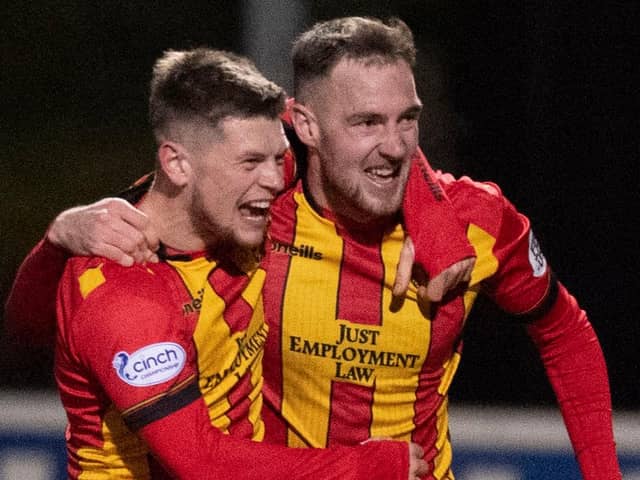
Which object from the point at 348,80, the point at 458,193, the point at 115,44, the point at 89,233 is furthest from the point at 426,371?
the point at 115,44

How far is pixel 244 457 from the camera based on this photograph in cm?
249

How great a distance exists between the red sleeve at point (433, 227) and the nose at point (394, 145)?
13cm

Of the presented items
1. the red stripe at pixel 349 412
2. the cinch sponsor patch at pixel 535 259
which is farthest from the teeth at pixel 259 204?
the cinch sponsor patch at pixel 535 259

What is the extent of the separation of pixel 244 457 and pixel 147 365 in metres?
0.25

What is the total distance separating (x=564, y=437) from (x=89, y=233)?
1.83 m

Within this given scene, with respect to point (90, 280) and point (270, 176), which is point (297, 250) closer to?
point (270, 176)

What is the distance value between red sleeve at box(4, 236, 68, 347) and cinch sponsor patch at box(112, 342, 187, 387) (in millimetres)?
384

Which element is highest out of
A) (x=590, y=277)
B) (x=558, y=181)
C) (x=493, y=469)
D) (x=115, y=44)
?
(x=115, y=44)

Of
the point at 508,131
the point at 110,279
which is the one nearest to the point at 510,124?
the point at 508,131

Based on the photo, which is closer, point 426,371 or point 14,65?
point 426,371

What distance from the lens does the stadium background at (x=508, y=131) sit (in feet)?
13.2

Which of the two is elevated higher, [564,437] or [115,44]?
[115,44]

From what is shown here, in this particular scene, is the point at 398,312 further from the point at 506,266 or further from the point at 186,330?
the point at 186,330

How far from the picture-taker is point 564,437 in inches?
154
